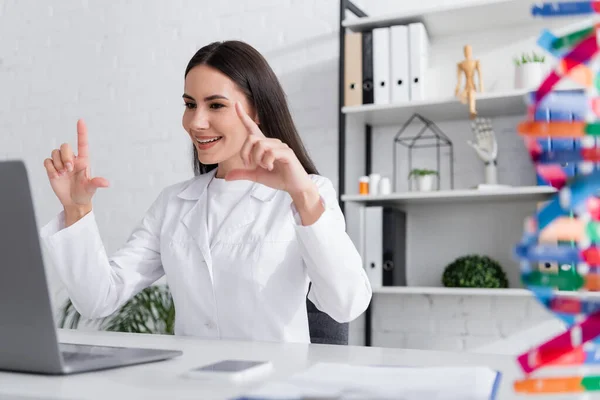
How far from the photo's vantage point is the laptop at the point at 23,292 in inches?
28.6

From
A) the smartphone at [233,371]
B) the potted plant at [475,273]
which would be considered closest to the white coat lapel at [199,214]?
the smartphone at [233,371]

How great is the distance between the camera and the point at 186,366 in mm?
875

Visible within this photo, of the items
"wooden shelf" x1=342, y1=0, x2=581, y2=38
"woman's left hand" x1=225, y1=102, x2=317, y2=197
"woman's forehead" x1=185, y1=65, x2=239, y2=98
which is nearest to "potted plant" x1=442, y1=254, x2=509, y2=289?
"wooden shelf" x1=342, y1=0, x2=581, y2=38

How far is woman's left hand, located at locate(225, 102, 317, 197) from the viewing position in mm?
1075

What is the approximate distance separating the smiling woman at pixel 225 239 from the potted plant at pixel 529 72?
3.07ft

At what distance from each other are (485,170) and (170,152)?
1.41 m

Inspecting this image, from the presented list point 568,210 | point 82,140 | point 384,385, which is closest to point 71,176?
point 82,140

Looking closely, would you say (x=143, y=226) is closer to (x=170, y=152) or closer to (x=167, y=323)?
(x=167, y=323)

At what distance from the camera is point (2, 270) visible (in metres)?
0.77

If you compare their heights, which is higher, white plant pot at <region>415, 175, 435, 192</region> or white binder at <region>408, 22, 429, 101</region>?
white binder at <region>408, 22, 429, 101</region>

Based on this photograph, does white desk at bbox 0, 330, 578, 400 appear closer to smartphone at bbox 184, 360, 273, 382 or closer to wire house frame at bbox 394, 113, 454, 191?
smartphone at bbox 184, 360, 273, 382

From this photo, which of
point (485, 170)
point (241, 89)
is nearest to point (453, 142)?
point (485, 170)

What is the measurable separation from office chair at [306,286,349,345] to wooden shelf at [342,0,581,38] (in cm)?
121

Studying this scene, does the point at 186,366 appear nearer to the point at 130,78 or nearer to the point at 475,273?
the point at 475,273
